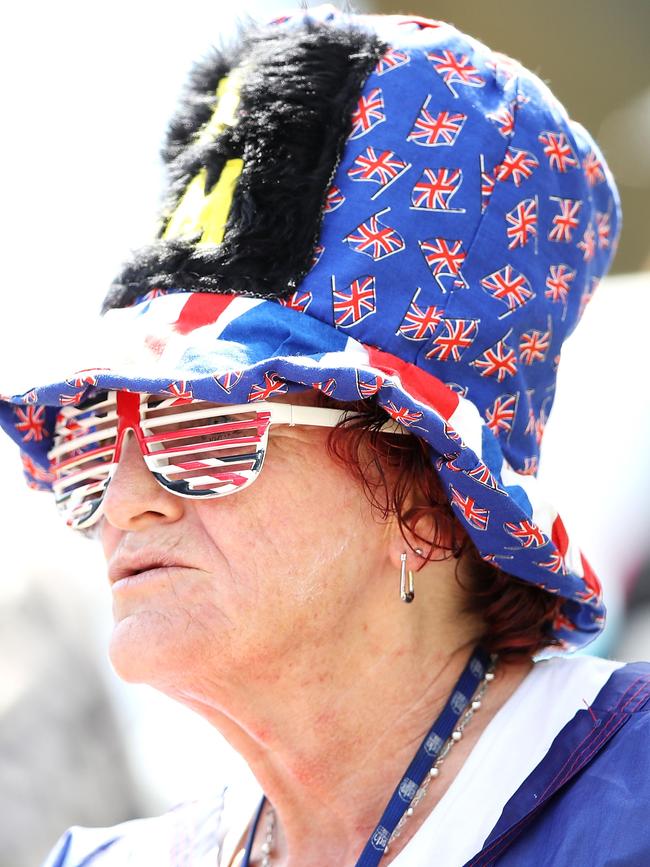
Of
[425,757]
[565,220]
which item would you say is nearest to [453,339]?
[565,220]

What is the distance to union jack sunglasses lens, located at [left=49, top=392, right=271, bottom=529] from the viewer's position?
1875 millimetres

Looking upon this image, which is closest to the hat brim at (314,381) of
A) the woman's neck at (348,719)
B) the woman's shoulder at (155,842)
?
the woman's neck at (348,719)

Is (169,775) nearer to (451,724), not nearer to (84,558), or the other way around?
(84,558)

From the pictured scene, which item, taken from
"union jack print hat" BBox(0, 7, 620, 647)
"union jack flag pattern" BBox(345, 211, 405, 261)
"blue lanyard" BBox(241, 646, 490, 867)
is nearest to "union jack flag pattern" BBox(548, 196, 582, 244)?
"union jack print hat" BBox(0, 7, 620, 647)

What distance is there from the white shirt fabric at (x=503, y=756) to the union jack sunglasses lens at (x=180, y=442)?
25.9 inches

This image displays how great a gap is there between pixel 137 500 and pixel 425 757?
2.36 feet

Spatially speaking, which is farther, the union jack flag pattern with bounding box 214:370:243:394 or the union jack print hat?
the union jack print hat

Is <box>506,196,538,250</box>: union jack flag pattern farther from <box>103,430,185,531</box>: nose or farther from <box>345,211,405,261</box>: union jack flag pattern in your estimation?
<box>103,430,185,531</box>: nose

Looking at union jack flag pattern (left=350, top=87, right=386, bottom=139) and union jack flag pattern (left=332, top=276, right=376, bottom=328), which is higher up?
union jack flag pattern (left=350, top=87, right=386, bottom=139)

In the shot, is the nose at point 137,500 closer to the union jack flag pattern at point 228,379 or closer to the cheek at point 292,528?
the cheek at point 292,528

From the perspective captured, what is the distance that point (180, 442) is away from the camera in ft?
6.36

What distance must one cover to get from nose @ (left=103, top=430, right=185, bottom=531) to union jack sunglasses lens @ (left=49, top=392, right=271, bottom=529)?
0.12 ft

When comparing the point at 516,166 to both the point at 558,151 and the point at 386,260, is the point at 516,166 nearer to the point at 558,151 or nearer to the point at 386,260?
the point at 558,151

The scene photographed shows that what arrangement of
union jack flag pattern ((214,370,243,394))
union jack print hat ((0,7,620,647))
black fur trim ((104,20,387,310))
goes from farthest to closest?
black fur trim ((104,20,387,310)) < union jack print hat ((0,7,620,647)) < union jack flag pattern ((214,370,243,394))
